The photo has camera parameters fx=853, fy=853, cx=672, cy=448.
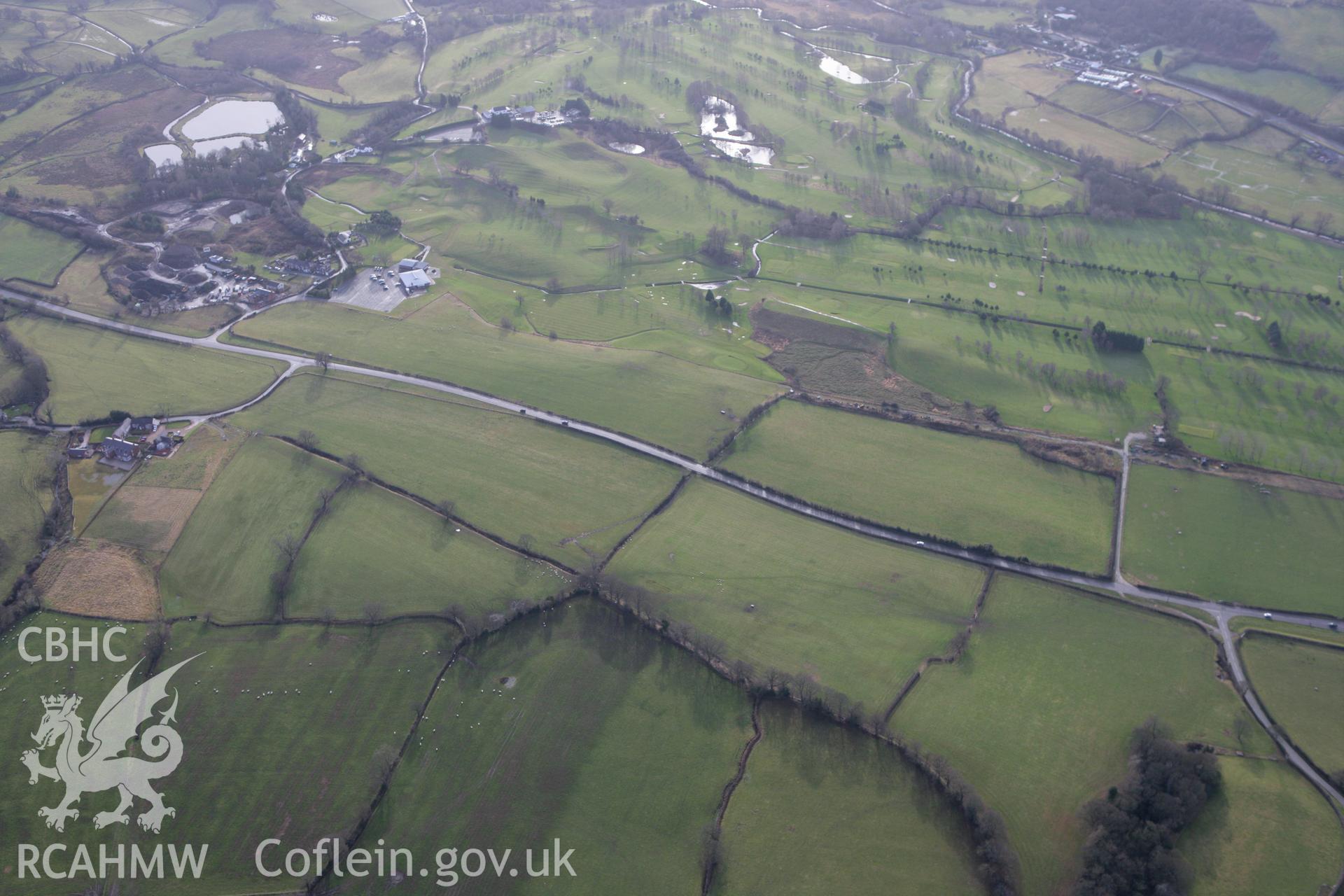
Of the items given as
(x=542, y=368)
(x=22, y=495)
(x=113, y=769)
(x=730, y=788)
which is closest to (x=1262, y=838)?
(x=730, y=788)

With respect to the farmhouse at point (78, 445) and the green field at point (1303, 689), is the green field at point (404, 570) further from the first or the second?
the green field at point (1303, 689)

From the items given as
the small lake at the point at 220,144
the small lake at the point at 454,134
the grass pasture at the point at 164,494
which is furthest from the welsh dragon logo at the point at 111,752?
the small lake at the point at 220,144

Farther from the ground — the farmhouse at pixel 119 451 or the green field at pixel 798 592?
the green field at pixel 798 592

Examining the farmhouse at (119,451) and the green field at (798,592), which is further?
the farmhouse at (119,451)

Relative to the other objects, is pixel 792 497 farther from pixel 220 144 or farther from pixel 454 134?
pixel 220 144

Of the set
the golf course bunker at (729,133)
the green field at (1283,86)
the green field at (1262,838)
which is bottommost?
the green field at (1262,838)

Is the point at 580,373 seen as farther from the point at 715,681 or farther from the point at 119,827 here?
the point at 119,827

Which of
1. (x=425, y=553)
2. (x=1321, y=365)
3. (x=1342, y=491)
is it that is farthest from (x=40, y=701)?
(x=1321, y=365)
